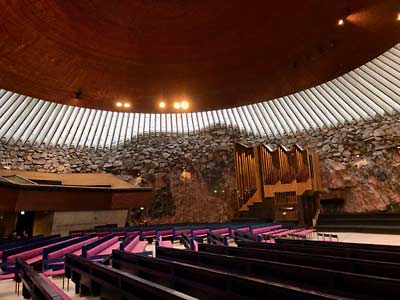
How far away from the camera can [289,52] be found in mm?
7965

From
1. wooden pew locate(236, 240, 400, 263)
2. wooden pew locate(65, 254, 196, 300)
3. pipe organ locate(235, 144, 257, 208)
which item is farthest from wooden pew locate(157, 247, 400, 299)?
pipe organ locate(235, 144, 257, 208)

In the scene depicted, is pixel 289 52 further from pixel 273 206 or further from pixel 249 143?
pixel 249 143

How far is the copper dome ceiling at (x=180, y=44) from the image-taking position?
6168 millimetres

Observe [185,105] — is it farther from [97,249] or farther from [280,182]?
[280,182]

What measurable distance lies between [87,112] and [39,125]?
9.86 ft

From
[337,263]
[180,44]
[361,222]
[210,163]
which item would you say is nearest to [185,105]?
[180,44]

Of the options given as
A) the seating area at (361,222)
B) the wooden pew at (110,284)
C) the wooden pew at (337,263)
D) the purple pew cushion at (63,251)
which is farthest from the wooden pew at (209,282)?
the seating area at (361,222)

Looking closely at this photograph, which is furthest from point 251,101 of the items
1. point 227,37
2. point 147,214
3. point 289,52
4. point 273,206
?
point 147,214

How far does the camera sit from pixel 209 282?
A: 2.69 meters

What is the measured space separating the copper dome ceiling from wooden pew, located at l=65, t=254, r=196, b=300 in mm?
5172

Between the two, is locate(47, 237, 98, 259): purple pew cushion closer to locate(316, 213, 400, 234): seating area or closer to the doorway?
locate(316, 213, 400, 234): seating area

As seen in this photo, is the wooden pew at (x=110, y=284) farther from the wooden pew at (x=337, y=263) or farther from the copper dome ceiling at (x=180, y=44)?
the copper dome ceiling at (x=180, y=44)

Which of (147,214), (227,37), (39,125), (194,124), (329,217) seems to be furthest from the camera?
(194,124)

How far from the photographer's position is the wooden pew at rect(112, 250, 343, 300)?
193cm
